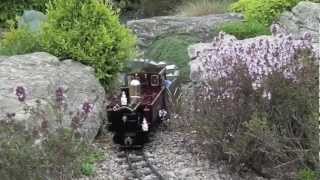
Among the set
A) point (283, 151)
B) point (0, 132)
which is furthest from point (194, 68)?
point (0, 132)

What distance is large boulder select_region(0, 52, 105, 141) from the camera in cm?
555

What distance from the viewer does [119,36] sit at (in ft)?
24.9

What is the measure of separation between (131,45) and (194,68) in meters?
0.87

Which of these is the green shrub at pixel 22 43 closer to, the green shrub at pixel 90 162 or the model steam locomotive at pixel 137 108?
the model steam locomotive at pixel 137 108

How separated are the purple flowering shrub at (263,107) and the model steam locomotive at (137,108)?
603 millimetres

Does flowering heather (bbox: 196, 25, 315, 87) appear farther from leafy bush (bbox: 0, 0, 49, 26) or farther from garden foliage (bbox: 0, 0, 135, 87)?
leafy bush (bbox: 0, 0, 49, 26)

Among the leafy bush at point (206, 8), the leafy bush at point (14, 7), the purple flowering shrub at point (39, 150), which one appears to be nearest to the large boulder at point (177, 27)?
the leafy bush at point (206, 8)

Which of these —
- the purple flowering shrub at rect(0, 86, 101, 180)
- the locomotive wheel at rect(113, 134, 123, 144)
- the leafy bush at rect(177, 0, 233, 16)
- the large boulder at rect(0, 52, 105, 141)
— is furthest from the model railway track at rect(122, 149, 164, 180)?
the leafy bush at rect(177, 0, 233, 16)

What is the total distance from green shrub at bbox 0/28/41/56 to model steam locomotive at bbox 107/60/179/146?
1.22 meters

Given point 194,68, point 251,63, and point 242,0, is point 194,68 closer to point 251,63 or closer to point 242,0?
point 251,63

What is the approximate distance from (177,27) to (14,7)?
384 centimetres

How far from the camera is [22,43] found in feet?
25.5

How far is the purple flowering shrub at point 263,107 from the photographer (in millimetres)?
5234

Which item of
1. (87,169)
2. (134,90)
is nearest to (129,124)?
(134,90)
